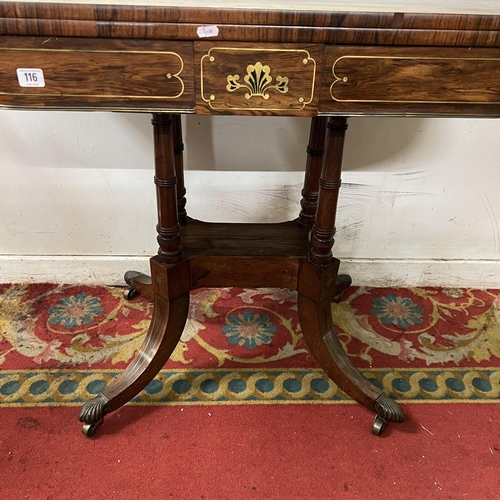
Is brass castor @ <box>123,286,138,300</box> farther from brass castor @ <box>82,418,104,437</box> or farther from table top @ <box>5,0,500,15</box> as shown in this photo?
table top @ <box>5,0,500,15</box>

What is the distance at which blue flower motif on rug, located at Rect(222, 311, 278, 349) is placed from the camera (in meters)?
1.28

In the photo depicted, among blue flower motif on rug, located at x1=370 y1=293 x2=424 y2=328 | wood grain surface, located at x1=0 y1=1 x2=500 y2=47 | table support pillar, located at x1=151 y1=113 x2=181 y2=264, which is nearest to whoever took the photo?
wood grain surface, located at x1=0 y1=1 x2=500 y2=47

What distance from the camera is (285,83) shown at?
0.71 metres

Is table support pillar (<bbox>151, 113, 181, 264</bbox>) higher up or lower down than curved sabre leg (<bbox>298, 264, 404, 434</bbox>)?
higher up

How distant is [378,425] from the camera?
1.03 metres

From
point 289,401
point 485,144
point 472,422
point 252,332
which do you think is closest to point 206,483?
point 289,401

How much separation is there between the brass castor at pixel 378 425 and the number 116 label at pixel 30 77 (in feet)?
2.97

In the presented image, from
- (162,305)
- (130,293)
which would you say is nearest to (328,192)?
(162,305)

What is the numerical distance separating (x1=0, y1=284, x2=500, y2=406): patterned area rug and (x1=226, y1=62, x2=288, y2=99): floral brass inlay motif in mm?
700

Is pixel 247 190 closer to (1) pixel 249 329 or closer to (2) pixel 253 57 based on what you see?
Result: (1) pixel 249 329

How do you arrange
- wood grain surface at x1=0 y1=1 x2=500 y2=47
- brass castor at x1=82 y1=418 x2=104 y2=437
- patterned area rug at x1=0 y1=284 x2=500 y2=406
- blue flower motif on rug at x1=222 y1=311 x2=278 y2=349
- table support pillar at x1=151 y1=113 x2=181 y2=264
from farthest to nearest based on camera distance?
blue flower motif on rug at x1=222 y1=311 x2=278 y2=349
patterned area rug at x1=0 y1=284 x2=500 y2=406
brass castor at x1=82 y1=418 x2=104 y2=437
table support pillar at x1=151 y1=113 x2=181 y2=264
wood grain surface at x1=0 y1=1 x2=500 y2=47

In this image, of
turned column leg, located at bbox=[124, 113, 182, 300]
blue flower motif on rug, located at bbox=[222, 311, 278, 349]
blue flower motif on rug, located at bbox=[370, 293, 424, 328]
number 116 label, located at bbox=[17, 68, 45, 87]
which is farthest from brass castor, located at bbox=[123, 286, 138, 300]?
number 116 label, located at bbox=[17, 68, 45, 87]

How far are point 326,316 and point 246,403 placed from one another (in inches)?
10.6

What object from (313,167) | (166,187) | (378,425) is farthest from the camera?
(313,167)
